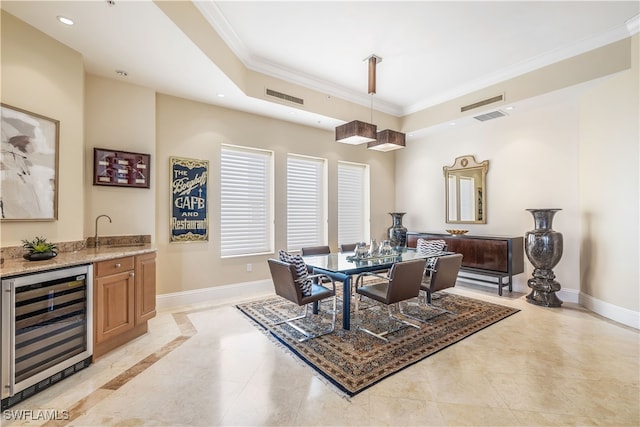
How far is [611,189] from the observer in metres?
3.66

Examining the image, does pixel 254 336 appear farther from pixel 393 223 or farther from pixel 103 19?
pixel 393 223

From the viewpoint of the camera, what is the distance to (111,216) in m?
3.49

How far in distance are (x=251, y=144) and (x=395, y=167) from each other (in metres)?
3.62

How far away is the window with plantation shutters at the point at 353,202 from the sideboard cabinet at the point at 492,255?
1810 mm

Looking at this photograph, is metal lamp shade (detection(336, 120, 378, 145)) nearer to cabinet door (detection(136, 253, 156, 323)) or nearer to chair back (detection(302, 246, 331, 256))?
chair back (detection(302, 246, 331, 256))

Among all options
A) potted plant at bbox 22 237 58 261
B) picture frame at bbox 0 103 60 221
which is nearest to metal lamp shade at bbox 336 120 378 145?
picture frame at bbox 0 103 60 221

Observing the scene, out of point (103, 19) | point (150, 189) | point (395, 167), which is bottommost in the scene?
point (150, 189)

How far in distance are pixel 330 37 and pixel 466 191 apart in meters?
3.86

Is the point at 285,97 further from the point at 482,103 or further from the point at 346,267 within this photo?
the point at 482,103

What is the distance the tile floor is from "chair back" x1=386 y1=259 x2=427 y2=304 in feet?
2.11

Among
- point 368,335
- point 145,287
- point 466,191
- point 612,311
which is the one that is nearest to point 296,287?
point 368,335

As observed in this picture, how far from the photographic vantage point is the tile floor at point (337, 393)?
1.87m

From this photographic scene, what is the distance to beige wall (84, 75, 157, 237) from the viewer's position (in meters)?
3.35

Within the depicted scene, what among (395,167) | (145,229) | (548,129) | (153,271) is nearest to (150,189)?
(145,229)
